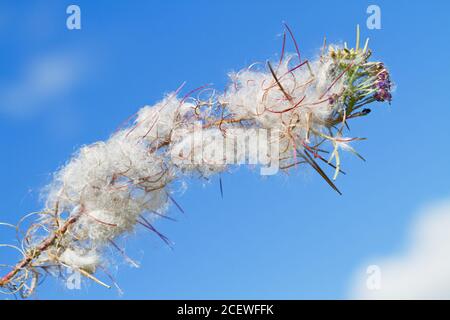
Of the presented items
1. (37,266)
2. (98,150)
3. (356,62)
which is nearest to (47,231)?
(37,266)

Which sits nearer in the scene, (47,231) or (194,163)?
(194,163)

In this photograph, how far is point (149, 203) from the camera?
10.7ft

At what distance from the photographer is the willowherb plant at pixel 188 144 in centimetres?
309

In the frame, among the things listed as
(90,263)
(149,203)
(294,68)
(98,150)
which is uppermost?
(294,68)

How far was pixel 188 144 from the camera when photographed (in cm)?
310

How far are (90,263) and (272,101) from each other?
3.56 ft

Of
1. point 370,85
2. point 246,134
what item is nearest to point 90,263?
point 246,134

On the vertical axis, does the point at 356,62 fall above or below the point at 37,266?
above

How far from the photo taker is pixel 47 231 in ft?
11.0

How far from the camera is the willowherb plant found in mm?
3094

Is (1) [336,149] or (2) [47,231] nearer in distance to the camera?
(1) [336,149]

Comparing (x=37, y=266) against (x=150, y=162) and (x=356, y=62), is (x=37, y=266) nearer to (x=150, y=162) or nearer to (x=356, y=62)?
(x=150, y=162)

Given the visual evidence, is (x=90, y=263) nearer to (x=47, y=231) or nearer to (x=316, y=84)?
(x=47, y=231)

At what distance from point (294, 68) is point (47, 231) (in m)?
1.37
